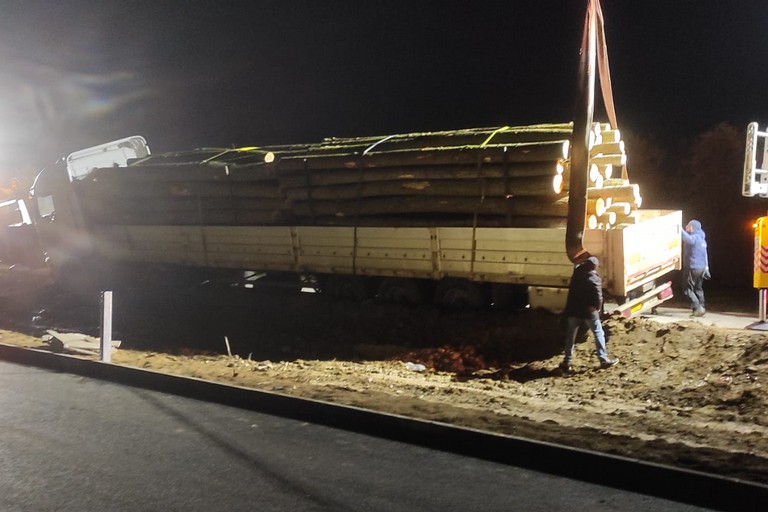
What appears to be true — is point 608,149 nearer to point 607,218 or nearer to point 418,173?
point 607,218

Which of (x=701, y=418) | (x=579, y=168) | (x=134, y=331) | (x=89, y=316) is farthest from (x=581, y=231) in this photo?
(x=89, y=316)

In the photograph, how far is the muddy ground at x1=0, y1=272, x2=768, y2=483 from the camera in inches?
258

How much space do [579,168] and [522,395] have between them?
304 cm

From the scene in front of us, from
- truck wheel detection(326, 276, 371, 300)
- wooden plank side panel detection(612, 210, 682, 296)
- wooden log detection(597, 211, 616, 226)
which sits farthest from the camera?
truck wheel detection(326, 276, 371, 300)

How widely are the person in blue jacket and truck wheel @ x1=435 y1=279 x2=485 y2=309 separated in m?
3.69

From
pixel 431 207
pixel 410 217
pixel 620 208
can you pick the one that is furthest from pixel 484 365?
pixel 620 208

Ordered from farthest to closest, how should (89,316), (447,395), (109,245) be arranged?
(109,245) < (89,316) < (447,395)

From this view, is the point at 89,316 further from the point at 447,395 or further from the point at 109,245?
the point at 447,395

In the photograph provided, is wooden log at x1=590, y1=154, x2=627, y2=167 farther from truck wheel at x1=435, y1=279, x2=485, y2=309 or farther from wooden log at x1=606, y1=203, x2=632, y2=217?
truck wheel at x1=435, y1=279, x2=485, y2=309

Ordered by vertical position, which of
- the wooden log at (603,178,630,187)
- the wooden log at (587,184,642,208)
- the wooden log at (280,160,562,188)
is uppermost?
the wooden log at (280,160,562,188)

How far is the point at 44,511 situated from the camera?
16.5 ft

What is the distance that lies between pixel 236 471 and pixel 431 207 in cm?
687

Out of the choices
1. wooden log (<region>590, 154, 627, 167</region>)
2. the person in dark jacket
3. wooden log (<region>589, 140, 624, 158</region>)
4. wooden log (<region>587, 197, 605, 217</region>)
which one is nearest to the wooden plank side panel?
wooden log (<region>587, 197, 605, 217</region>)

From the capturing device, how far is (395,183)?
481 inches
